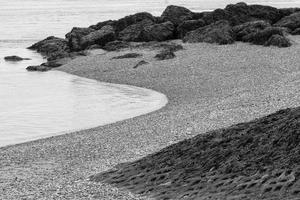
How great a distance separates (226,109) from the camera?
27766 millimetres

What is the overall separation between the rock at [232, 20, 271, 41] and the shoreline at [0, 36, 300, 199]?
2.75 metres

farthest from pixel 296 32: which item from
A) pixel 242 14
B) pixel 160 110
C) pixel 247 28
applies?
pixel 160 110

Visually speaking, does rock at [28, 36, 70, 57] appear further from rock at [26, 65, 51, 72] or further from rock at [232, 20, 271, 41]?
rock at [232, 20, 271, 41]

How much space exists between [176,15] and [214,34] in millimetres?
10894

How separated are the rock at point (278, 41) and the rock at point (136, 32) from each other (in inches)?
525

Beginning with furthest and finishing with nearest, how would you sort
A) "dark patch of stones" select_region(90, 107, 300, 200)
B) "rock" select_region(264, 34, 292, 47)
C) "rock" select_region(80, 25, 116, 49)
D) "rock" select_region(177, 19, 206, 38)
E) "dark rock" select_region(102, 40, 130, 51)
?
"rock" select_region(80, 25, 116, 49) < "rock" select_region(177, 19, 206, 38) < "dark rock" select_region(102, 40, 130, 51) < "rock" select_region(264, 34, 292, 47) < "dark patch of stones" select_region(90, 107, 300, 200)

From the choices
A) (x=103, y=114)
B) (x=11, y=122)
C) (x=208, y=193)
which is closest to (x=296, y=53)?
(x=103, y=114)

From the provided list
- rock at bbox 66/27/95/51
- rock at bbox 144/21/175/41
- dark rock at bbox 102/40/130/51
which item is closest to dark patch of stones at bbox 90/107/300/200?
dark rock at bbox 102/40/130/51

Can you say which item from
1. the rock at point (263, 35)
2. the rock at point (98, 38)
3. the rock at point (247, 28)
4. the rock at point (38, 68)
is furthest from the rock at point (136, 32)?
the rock at point (263, 35)

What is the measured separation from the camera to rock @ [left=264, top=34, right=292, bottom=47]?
48.1 meters

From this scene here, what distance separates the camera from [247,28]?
5338 cm

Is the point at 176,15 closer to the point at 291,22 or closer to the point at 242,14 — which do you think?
the point at 242,14

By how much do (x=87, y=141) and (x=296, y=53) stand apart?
25.2m

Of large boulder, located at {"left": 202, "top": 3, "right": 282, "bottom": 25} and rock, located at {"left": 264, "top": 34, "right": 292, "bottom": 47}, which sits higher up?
large boulder, located at {"left": 202, "top": 3, "right": 282, "bottom": 25}
